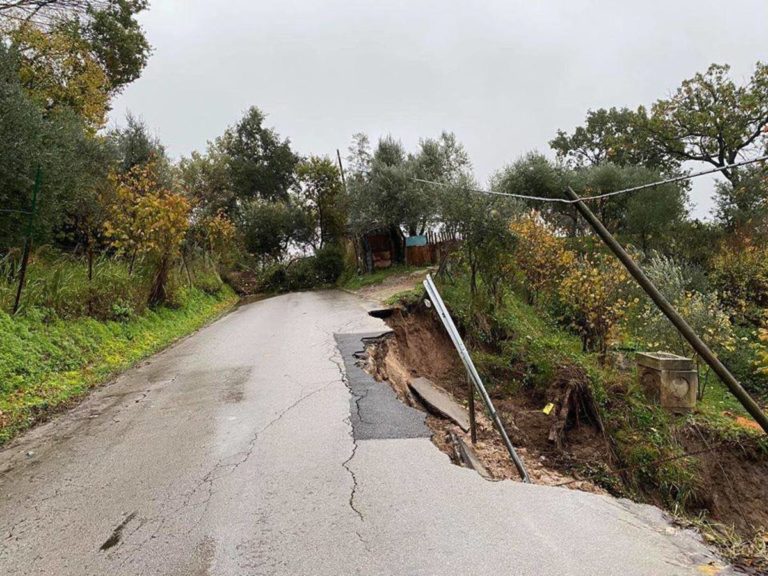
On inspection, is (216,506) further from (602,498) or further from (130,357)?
(130,357)

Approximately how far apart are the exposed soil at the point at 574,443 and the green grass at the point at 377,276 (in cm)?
1120

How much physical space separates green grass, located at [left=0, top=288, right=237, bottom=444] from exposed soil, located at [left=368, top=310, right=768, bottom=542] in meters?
4.51

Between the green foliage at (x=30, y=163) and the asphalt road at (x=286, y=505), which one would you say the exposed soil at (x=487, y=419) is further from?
the green foliage at (x=30, y=163)

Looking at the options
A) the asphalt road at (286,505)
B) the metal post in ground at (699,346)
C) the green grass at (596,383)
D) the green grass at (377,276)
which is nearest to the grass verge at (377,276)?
the green grass at (377,276)

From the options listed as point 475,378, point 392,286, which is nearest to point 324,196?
point 392,286

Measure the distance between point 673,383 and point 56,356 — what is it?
1093 cm

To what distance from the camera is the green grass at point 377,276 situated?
21112 mm

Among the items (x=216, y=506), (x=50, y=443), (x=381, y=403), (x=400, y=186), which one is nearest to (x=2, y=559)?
(x=216, y=506)

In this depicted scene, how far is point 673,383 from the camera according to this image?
29.7ft

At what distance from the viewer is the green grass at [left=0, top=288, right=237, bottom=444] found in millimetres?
6082

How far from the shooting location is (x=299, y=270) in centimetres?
2889

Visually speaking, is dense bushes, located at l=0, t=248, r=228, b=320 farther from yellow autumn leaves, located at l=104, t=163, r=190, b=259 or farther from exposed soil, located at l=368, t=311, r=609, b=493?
exposed soil, located at l=368, t=311, r=609, b=493

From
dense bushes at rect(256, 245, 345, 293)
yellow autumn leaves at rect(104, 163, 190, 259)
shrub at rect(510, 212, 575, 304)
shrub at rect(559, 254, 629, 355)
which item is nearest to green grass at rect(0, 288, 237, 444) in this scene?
→ yellow autumn leaves at rect(104, 163, 190, 259)

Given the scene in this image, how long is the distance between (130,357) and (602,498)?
8.42 meters
